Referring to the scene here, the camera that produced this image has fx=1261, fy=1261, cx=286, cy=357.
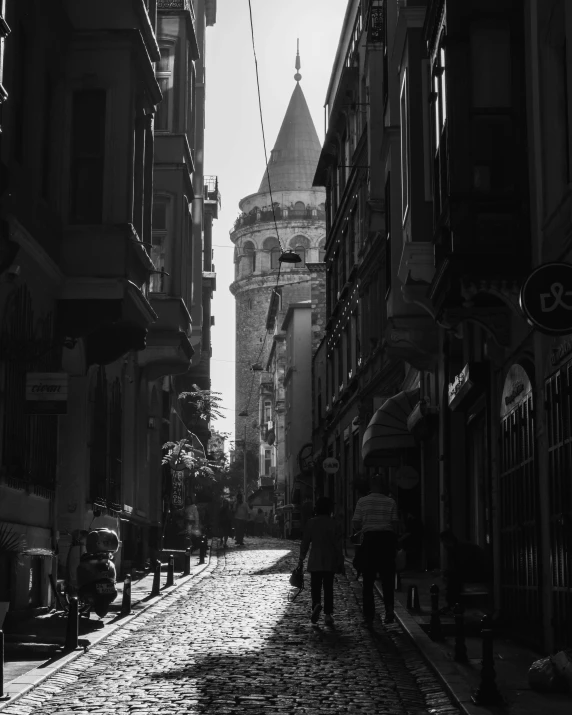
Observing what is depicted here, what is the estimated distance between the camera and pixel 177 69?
27734 mm

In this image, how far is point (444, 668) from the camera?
10.6 m

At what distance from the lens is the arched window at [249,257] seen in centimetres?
11494

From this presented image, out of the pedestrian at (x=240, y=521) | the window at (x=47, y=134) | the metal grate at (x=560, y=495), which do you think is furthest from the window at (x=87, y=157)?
the pedestrian at (x=240, y=521)

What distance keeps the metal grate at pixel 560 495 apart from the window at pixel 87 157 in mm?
9042

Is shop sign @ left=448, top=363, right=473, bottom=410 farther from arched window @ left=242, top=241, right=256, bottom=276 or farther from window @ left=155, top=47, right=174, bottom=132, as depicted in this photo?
arched window @ left=242, top=241, right=256, bottom=276

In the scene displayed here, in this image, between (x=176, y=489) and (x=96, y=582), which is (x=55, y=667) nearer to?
(x=96, y=582)

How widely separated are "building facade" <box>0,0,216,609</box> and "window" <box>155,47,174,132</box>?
4.80m

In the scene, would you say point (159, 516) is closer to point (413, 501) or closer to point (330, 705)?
point (413, 501)

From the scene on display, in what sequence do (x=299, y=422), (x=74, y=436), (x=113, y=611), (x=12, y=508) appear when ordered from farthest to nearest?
(x=299, y=422) → (x=74, y=436) → (x=113, y=611) → (x=12, y=508)

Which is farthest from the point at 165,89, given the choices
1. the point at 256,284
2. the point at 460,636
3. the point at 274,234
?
the point at 274,234

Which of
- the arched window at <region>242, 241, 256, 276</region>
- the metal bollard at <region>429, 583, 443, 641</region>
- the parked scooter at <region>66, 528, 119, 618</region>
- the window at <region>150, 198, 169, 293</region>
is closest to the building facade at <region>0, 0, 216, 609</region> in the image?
the parked scooter at <region>66, 528, 119, 618</region>

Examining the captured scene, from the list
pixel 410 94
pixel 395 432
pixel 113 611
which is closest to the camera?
pixel 113 611

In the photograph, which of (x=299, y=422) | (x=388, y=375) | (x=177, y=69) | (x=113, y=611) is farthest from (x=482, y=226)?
(x=299, y=422)

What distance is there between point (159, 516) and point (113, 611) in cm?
1457
